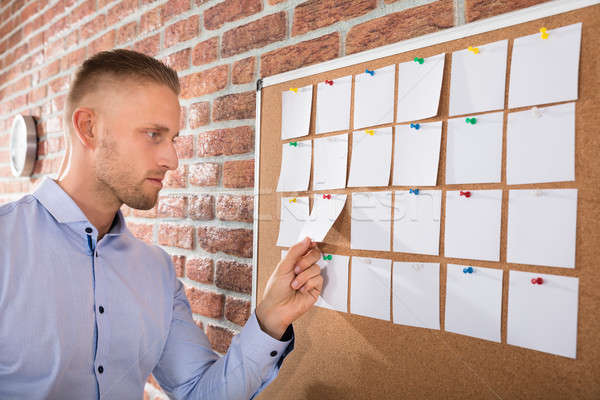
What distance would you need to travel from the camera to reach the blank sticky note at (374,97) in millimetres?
711

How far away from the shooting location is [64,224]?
839 mm

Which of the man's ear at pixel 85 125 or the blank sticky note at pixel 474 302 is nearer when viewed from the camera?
the blank sticky note at pixel 474 302

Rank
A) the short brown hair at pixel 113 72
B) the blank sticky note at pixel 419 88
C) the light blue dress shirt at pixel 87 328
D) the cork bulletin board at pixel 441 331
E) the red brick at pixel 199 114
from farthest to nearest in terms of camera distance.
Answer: the red brick at pixel 199 114, the short brown hair at pixel 113 72, the light blue dress shirt at pixel 87 328, the blank sticky note at pixel 419 88, the cork bulletin board at pixel 441 331

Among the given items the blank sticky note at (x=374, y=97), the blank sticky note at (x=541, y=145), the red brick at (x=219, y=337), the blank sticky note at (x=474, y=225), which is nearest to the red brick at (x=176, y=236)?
the red brick at (x=219, y=337)

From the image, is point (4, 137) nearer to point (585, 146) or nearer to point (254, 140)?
point (254, 140)

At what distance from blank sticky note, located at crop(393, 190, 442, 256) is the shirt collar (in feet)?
2.09

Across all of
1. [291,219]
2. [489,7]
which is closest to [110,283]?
[291,219]

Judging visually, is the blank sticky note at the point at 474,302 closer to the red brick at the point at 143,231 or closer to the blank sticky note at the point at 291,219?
the blank sticky note at the point at 291,219

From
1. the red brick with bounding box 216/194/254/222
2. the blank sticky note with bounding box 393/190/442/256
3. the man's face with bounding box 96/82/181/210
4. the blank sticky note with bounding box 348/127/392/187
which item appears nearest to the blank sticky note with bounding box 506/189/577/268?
the blank sticky note with bounding box 393/190/442/256

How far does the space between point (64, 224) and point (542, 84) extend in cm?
91

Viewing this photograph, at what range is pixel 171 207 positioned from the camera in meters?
1.17

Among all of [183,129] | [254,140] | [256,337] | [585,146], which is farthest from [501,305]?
[183,129]

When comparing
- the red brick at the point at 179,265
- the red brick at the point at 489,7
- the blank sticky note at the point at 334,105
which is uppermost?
the red brick at the point at 489,7

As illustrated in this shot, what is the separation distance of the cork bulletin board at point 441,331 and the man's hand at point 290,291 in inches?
1.9
